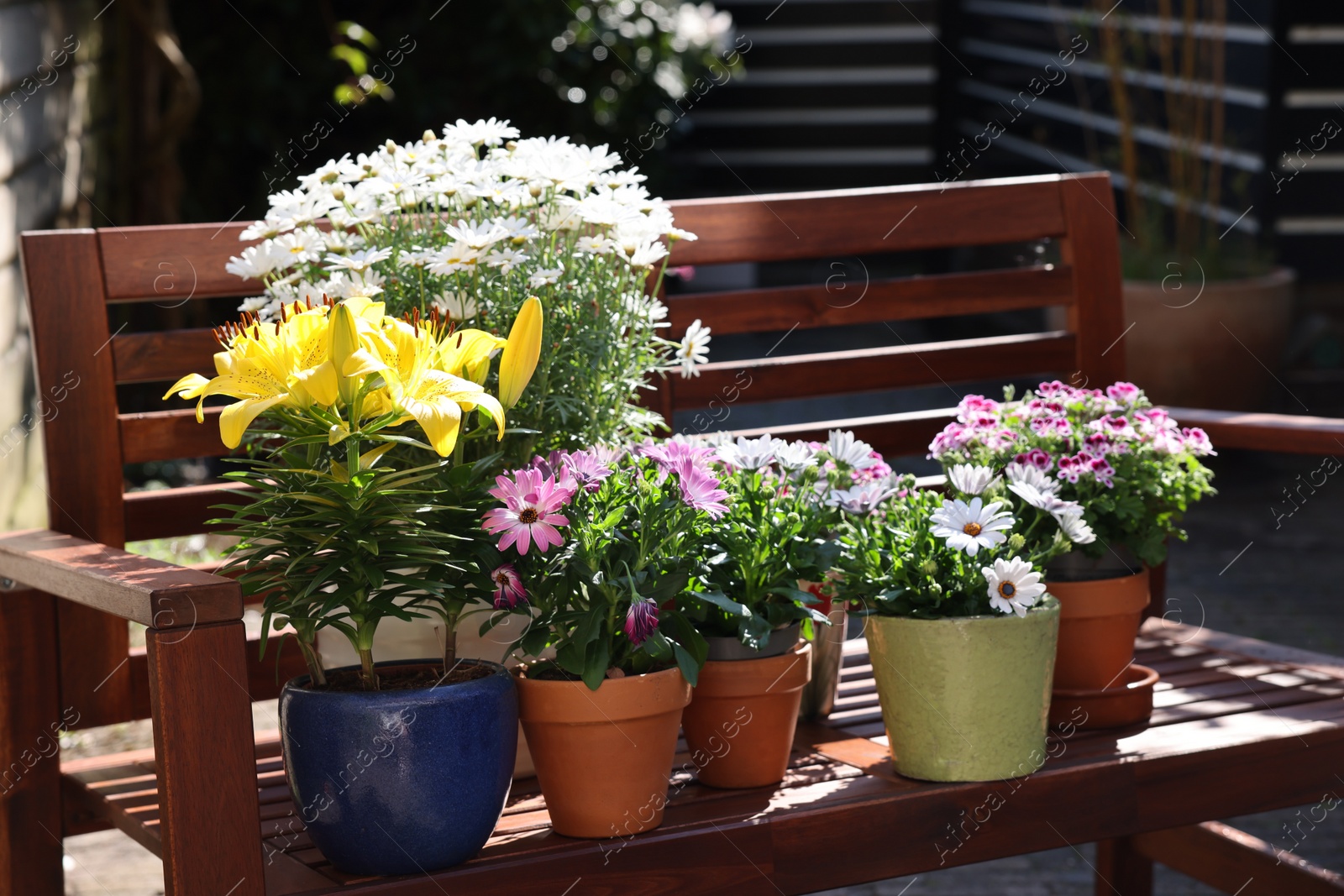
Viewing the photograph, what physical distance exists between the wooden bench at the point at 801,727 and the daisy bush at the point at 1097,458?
0.24 metres

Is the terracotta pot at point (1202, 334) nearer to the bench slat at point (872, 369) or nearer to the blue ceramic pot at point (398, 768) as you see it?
the bench slat at point (872, 369)

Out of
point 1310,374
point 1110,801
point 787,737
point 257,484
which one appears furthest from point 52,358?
point 1310,374

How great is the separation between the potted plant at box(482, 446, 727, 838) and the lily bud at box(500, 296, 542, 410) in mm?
86

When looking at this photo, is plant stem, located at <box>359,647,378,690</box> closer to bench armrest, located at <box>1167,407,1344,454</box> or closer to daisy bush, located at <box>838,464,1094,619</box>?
daisy bush, located at <box>838,464,1094,619</box>

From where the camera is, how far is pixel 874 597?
5.02 ft

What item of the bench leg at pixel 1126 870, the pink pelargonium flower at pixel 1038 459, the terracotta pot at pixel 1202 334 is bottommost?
the bench leg at pixel 1126 870

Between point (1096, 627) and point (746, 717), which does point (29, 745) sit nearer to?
point (746, 717)

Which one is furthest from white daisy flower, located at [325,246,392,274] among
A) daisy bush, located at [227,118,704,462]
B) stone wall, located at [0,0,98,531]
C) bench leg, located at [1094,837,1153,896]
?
stone wall, located at [0,0,98,531]

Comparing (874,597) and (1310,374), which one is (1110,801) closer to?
(874,597)

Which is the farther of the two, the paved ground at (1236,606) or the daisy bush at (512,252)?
the paved ground at (1236,606)

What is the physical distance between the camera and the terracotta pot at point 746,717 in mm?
1494

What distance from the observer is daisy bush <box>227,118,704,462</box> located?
157 centimetres

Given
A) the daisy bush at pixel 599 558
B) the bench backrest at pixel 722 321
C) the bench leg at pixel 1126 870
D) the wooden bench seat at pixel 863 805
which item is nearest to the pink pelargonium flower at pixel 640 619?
the daisy bush at pixel 599 558

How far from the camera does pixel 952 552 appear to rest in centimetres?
152
